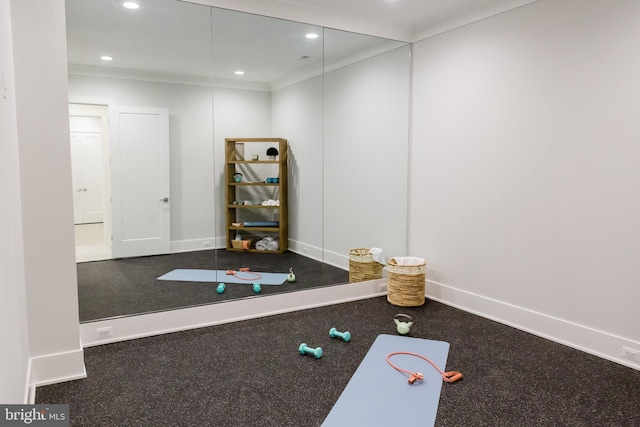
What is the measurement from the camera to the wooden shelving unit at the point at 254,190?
3.90m

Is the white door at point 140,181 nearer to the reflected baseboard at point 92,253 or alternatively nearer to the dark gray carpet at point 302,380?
the reflected baseboard at point 92,253

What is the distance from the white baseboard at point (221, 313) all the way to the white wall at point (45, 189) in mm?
451

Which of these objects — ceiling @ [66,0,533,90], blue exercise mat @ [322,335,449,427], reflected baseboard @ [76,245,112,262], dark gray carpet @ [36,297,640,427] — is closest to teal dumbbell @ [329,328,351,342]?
dark gray carpet @ [36,297,640,427]

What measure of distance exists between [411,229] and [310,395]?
257 centimetres

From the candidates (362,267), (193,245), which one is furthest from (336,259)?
(193,245)

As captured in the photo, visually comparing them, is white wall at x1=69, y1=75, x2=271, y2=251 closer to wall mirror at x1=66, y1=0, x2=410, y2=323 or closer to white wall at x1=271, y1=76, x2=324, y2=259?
wall mirror at x1=66, y1=0, x2=410, y2=323

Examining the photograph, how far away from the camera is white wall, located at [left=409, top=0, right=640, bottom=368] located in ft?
9.82

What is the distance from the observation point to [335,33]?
427 centimetres

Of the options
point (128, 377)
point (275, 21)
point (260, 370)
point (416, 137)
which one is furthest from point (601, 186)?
point (128, 377)

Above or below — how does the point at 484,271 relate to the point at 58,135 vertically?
below

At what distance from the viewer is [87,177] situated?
327 cm

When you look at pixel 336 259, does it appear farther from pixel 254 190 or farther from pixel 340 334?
pixel 340 334

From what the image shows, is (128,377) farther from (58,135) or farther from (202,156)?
(202,156)

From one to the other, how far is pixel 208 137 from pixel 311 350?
78.3 inches
